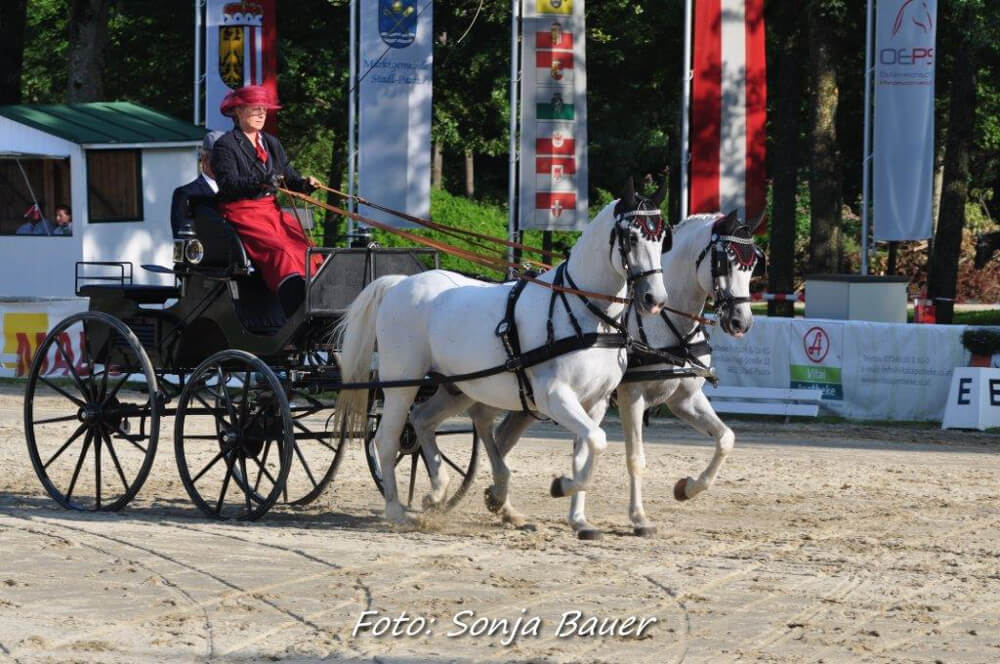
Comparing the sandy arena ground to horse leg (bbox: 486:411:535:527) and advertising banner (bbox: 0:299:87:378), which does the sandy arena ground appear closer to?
horse leg (bbox: 486:411:535:527)

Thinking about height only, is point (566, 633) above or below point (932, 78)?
below

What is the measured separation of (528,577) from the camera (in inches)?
312

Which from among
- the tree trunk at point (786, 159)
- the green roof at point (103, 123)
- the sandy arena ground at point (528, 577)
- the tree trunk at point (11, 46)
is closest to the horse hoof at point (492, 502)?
the sandy arena ground at point (528, 577)

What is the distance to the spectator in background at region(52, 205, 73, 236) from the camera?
2369 cm

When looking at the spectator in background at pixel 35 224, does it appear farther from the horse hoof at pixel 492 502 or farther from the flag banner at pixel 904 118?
the horse hoof at pixel 492 502

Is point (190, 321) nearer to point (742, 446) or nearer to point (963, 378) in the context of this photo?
point (742, 446)

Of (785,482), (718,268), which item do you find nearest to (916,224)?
(785,482)

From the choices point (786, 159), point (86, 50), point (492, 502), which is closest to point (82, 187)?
point (86, 50)

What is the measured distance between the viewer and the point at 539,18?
19312 millimetres

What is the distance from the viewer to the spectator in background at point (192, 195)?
391 inches

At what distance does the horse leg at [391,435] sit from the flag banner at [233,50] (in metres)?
12.0

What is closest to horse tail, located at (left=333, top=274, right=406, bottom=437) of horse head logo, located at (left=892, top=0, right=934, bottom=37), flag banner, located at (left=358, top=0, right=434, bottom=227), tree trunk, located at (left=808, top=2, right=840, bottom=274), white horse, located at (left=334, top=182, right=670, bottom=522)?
white horse, located at (left=334, top=182, right=670, bottom=522)

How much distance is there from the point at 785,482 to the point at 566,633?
5.54 meters

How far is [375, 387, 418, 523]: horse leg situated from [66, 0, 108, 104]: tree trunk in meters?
18.7
